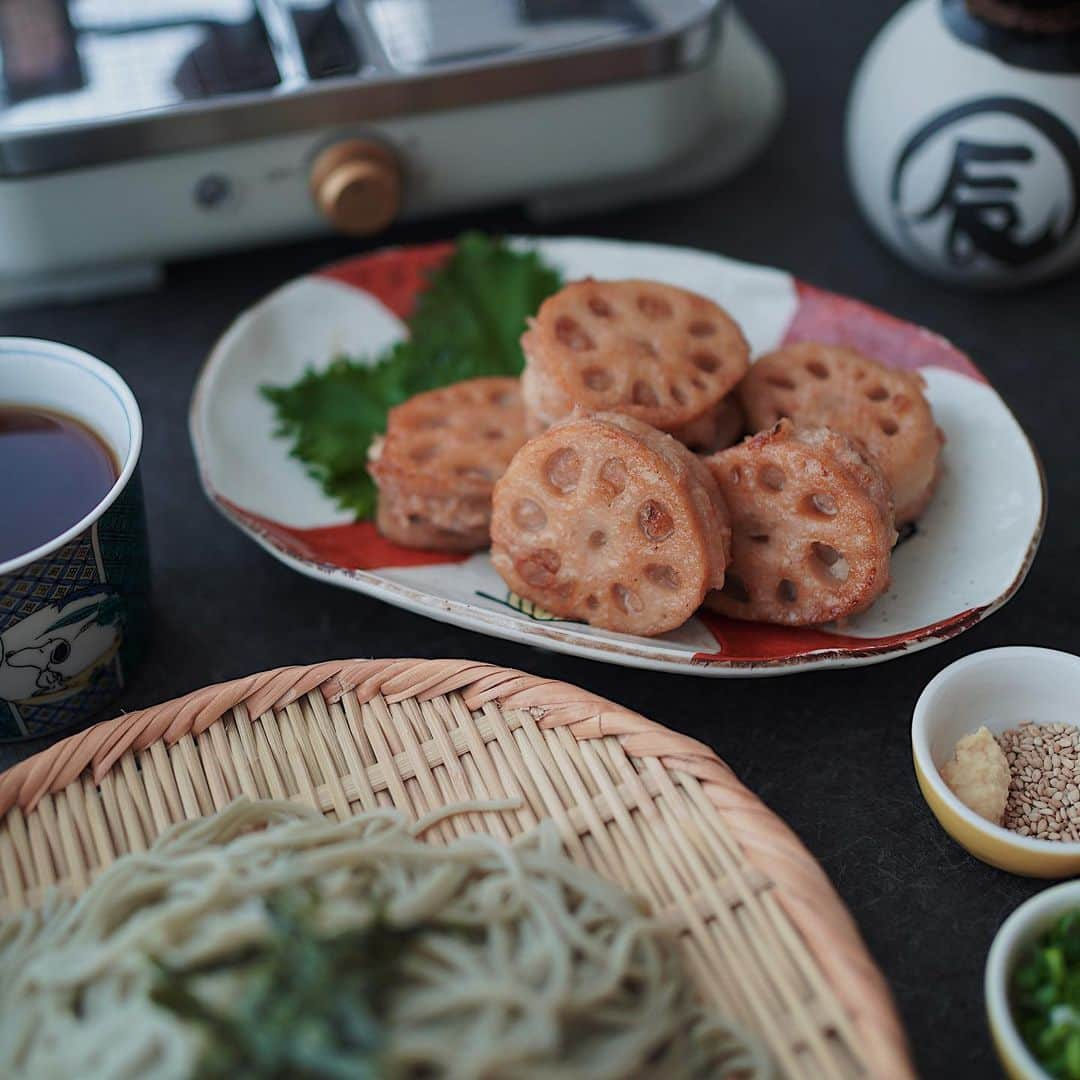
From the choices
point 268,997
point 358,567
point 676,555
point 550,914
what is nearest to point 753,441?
point 676,555

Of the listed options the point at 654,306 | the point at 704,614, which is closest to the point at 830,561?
the point at 704,614

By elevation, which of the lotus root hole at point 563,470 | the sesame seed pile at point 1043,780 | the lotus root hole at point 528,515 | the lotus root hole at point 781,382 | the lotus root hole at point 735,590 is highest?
the lotus root hole at point 563,470

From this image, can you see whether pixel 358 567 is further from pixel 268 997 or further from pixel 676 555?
pixel 268 997

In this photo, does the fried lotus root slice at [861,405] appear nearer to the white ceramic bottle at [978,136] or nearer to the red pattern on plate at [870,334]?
the red pattern on plate at [870,334]

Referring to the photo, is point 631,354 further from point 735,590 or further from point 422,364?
point 422,364

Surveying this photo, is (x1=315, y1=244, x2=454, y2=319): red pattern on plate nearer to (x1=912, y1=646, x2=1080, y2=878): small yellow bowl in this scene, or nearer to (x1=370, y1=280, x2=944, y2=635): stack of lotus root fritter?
(x1=370, y1=280, x2=944, y2=635): stack of lotus root fritter

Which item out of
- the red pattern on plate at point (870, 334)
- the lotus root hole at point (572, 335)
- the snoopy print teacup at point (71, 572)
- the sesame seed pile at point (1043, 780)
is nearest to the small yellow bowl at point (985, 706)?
the sesame seed pile at point (1043, 780)
